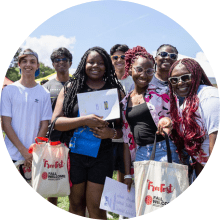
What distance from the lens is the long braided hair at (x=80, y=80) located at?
8.95 ft

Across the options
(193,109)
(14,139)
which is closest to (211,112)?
(193,109)

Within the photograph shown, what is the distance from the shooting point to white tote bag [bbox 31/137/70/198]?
2.68 metres

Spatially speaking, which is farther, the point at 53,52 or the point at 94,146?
the point at 53,52

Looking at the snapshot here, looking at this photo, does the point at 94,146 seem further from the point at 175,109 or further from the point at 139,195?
the point at 175,109

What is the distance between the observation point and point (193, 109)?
239 centimetres

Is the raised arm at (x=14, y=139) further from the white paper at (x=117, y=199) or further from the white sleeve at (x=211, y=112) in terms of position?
the white sleeve at (x=211, y=112)

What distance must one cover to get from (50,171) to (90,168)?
0.45 meters

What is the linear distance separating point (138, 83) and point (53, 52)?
1.83m

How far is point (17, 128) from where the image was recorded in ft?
9.89

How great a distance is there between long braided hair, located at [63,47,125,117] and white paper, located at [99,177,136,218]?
90 centimetres

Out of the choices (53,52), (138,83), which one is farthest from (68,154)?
(53,52)

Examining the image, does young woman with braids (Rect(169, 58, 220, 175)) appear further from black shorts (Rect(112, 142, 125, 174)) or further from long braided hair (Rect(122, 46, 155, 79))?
black shorts (Rect(112, 142, 125, 174))

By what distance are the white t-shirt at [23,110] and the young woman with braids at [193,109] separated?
1.58 metres

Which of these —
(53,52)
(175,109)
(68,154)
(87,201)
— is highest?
(53,52)
